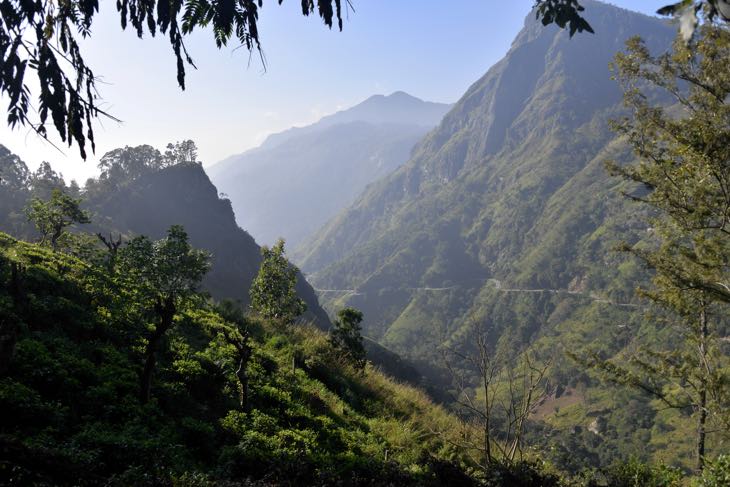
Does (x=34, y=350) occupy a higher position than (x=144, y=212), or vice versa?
(x=144, y=212)

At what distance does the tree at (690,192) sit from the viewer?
11.0 meters

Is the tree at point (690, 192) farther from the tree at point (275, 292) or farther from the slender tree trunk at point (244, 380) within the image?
the tree at point (275, 292)

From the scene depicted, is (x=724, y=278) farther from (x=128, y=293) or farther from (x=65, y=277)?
(x=65, y=277)

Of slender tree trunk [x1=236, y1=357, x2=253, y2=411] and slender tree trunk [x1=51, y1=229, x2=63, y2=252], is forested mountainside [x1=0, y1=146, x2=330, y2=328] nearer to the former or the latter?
slender tree trunk [x1=51, y1=229, x2=63, y2=252]

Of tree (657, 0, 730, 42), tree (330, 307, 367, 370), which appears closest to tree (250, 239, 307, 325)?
tree (330, 307, 367, 370)

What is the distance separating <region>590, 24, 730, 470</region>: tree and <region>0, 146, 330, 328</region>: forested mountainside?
275 ft

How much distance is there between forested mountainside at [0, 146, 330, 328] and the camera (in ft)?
319

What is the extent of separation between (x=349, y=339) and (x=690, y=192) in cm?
1303

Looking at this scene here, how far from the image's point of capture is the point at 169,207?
381 ft

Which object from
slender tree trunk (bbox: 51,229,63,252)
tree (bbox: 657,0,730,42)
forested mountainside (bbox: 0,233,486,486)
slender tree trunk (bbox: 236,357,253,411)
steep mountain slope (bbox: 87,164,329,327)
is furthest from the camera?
steep mountain slope (bbox: 87,164,329,327)

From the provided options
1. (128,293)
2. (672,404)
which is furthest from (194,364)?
(672,404)

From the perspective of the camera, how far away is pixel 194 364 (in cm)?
969

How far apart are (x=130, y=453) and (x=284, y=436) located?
285 centimetres

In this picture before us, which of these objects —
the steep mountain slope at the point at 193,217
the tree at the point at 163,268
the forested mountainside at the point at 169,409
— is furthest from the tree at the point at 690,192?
the steep mountain slope at the point at 193,217
